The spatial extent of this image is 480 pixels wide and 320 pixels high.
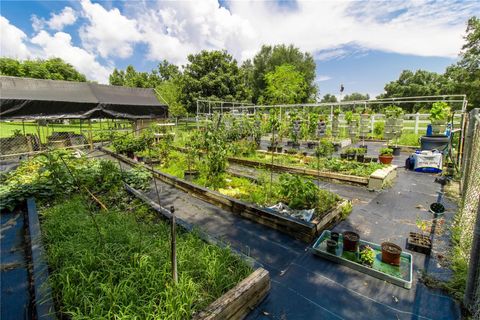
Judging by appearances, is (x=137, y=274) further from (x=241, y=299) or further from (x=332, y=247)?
(x=332, y=247)

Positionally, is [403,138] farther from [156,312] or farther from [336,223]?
[156,312]

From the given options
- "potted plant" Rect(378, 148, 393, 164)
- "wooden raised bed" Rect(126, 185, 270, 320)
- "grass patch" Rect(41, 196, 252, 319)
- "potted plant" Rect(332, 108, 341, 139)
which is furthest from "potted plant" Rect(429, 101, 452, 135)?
"grass patch" Rect(41, 196, 252, 319)

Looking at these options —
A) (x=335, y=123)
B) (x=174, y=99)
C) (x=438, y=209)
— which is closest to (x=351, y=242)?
(x=438, y=209)

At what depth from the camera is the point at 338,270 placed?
2.49 meters

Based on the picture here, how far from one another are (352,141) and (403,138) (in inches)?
94.5

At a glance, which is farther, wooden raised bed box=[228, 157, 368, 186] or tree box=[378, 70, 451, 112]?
tree box=[378, 70, 451, 112]

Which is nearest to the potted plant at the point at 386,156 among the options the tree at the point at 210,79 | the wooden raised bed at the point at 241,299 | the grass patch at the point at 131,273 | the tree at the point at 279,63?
the wooden raised bed at the point at 241,299

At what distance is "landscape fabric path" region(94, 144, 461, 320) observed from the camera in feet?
6.48

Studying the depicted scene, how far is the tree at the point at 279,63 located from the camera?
109 feet

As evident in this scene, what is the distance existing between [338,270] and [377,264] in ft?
1.47

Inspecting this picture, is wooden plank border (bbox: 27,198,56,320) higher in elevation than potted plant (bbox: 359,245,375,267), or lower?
higher

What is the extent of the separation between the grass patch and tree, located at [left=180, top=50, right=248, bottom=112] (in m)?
23.9

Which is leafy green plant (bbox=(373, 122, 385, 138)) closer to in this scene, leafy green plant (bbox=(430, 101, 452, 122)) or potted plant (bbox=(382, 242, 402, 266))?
leafy green plant (bbox=(430, 101, 452, 122))

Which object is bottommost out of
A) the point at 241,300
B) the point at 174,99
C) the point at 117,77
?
the point at 241,300
